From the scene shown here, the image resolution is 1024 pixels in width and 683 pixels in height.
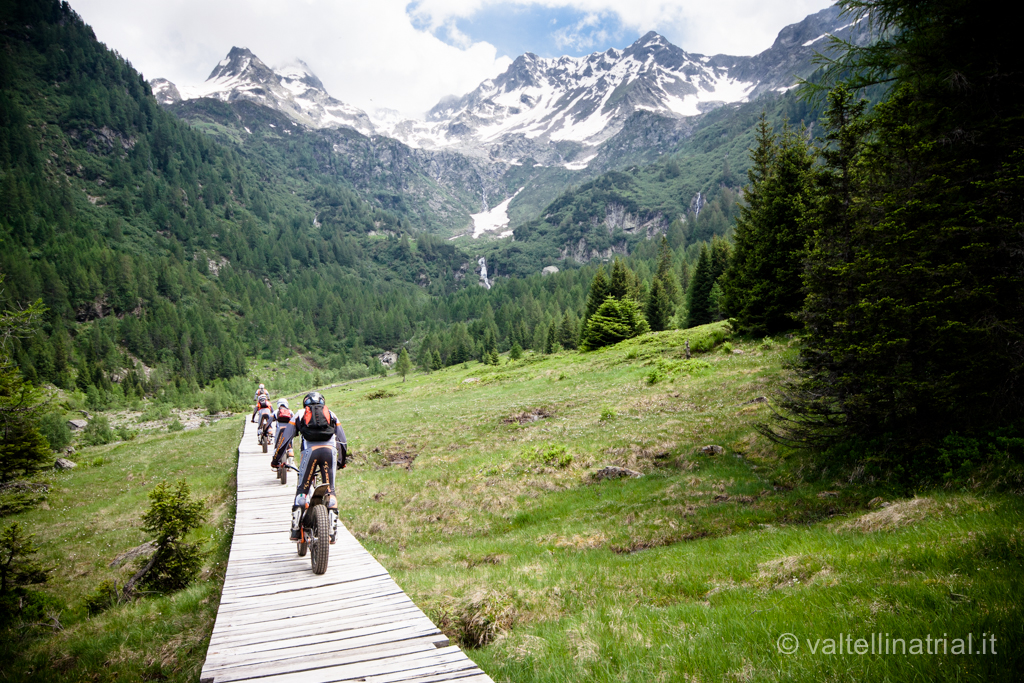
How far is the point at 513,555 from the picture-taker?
37.5 ft

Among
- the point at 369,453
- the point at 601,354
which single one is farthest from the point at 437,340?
the point at 369,453

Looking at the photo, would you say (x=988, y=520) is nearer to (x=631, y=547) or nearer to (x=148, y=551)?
(x=631, y=547)

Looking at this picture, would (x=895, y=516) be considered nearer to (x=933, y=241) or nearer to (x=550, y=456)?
(x=933, y=241)

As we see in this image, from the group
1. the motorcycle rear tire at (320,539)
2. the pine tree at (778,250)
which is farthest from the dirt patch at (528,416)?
the motorcycle rear tire at (320,539)

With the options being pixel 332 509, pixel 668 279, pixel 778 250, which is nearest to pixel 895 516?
pixel 332 509

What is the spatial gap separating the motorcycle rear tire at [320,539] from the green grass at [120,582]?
7.54 feet

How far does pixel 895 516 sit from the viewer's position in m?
8.55

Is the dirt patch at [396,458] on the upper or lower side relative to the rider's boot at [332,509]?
lower

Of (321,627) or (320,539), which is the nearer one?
(321,627)

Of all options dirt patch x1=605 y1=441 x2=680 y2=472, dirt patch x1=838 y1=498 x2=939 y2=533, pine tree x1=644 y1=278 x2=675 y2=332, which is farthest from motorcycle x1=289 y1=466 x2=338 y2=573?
pine tree x1=644 y1=278 x2=675 y2=332

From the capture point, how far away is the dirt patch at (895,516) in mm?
8258

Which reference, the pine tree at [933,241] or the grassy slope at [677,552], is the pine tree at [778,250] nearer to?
the grassy slope at [677,552]

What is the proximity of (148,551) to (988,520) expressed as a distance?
21.8 m

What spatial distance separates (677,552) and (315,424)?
342 inches
